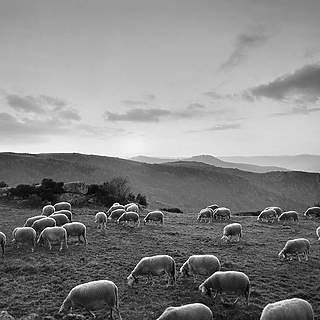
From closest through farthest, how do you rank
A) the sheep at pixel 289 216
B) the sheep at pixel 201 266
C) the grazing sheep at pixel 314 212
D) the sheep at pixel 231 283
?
the sheep at pixel 231 283 → the sheep at pixel 201 266 → the sheep at pixel 289 216 → the grazing sheep at pixel 314 212

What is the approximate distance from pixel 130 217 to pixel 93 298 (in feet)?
52.9

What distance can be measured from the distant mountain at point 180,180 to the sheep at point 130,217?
5256 cm

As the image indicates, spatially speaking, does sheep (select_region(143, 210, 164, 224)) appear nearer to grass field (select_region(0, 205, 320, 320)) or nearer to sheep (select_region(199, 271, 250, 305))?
grass field (select_region(0, 205, 320, 320))

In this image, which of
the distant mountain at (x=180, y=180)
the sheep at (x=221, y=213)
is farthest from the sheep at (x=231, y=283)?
the distant mountain at (x=180, y=180)

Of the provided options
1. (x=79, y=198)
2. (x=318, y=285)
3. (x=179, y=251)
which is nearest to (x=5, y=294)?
(x=179, y=251)

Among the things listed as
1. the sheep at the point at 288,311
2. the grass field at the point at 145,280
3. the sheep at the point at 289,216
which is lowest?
the grass field at the point at 145,280

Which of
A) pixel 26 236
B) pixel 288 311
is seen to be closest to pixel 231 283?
pixel 288 311

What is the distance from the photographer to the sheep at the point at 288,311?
9.41 meters

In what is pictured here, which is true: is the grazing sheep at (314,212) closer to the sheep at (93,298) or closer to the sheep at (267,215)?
the sheep at (267,215)

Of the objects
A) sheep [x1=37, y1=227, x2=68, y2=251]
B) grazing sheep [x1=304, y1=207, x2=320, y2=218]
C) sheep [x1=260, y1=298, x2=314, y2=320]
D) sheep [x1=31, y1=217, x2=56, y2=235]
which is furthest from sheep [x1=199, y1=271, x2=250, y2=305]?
grazing sheep [x1=304, y1=207, x2=320, y2=218]

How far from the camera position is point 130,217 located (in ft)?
89.2

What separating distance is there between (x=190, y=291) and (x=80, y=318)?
4.63 m

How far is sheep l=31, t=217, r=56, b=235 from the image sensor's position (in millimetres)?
22047

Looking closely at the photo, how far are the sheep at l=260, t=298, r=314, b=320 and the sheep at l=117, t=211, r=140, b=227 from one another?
18.1 meters
